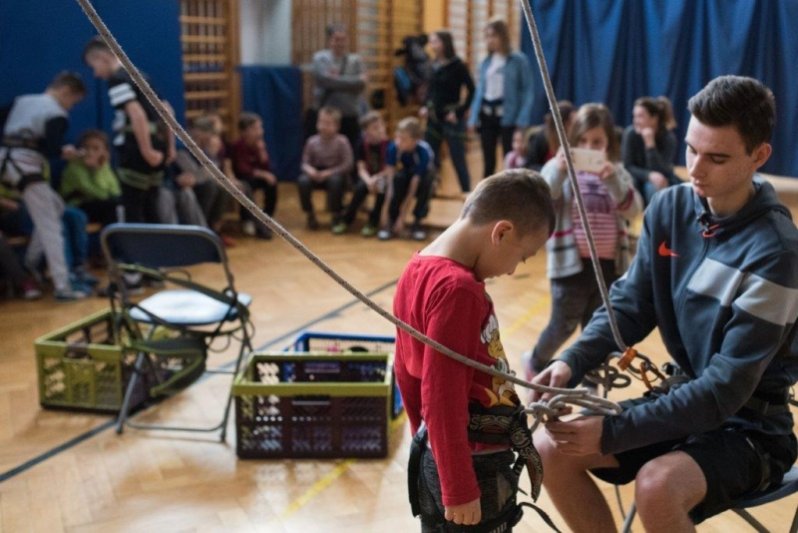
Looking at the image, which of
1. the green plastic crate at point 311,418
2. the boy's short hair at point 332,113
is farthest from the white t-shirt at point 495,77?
the green plastic crate at point 311,418

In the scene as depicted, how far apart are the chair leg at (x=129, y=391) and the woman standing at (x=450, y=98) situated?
4.74 meters

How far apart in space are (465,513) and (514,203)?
0.58m

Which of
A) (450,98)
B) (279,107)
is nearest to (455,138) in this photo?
(450,98)

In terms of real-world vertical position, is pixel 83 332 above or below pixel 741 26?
below

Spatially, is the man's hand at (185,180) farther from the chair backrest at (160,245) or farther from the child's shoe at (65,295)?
the chair backrest at (160,245)

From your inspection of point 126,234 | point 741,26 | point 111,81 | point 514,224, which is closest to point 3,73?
point 111,81

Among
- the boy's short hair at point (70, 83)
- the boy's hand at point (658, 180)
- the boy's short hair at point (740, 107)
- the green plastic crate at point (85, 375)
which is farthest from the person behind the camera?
the boy's hand at point (658, 180)

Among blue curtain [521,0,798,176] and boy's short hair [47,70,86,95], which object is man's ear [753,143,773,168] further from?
blue curtain [521,0,798,176]

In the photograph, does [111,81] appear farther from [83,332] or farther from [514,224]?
[514,224]

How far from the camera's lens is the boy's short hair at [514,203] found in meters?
1.74

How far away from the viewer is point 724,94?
1.83m

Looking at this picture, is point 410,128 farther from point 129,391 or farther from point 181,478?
point 181,478

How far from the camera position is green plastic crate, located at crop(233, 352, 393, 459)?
10.3ft

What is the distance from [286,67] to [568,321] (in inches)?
233
